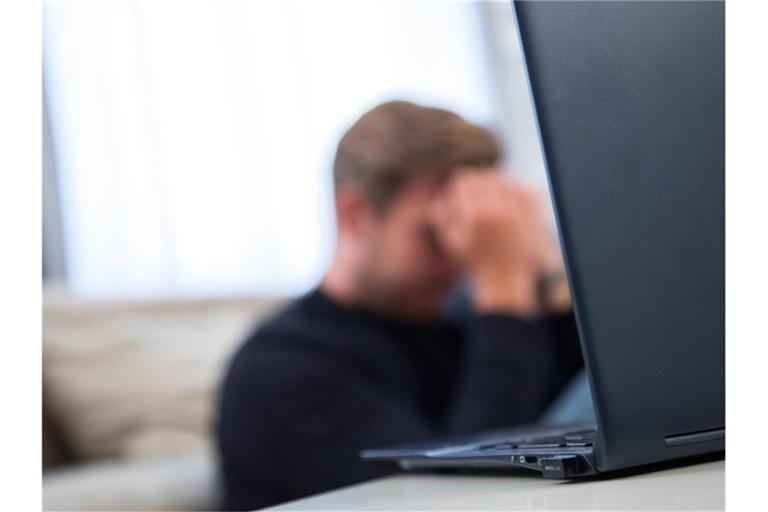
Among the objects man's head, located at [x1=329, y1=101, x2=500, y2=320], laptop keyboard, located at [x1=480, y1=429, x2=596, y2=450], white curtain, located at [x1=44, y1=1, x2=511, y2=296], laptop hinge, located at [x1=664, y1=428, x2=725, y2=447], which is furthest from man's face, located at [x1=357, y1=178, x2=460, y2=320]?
white curtain, located at [x1=44, y1=1, x2=511, y2=296]

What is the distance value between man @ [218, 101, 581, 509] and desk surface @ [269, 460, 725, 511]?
0.61 meters

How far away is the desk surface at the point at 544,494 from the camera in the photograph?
1.32 feet

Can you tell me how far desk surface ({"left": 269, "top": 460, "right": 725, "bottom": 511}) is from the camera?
0.40 meters

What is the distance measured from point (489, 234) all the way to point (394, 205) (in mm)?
167

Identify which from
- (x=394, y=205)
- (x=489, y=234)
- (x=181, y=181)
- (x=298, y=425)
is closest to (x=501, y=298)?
(x=489, y=234)

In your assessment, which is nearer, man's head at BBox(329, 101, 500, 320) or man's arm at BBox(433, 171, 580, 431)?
man's arm at BBox(433, 171, 580, 431)

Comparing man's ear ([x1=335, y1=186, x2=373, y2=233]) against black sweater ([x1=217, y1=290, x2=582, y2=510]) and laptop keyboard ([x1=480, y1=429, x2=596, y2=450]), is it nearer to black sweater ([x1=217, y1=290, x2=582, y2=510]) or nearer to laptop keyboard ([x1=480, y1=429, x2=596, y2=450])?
black sweater ([x1=217, y1=290, x2=582, y2=510])

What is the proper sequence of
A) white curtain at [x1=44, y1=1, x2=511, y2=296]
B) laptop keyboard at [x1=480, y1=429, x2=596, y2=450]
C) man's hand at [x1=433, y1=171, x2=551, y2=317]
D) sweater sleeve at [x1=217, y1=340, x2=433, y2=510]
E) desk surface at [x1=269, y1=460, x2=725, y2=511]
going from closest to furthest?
desk surface at [x1=269, y1=460, x2=725, y2=511], laptop keyboard at [x1=480, y1=429, x2=596, y2=450], sweater sleeve at [x1=217, y1=340, x2=433, y2=510], man's hand at [x1=433, y1=171, x2=551, y2=317], white curtain at [x1=44, y1=1, x2=511, y2=296]

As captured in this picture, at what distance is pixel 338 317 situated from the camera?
145 cm

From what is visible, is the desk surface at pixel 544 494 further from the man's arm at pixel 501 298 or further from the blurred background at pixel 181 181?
the blurred background at pixel 181 181

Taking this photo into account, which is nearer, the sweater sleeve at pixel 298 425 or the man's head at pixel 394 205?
the sweater sleeve at pixel 298 425

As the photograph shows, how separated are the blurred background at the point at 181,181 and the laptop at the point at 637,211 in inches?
64.6

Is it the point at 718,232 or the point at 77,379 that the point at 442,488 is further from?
the point at 77,379

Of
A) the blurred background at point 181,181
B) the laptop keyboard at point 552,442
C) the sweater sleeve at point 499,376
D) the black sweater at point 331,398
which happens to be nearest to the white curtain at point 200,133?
the blurred background at point 181,181
